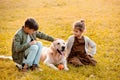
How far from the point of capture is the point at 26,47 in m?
6.12

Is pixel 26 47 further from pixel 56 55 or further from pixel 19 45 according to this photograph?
pixel 56 55

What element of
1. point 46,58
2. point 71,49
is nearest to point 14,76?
point 46,58

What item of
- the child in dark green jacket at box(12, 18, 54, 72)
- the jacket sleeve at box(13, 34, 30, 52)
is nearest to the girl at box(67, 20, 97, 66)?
the child in dark green jacket at box(12, 18, 54, 72)

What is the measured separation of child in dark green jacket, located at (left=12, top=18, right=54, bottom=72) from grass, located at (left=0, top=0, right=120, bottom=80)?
200mm

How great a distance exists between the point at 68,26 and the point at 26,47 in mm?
5529

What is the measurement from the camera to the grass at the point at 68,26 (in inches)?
249

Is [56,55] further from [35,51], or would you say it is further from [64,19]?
[64,19]

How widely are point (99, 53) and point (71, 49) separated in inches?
46.3

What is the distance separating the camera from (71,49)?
701 cm

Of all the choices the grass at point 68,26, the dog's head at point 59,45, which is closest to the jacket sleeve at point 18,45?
the grass at point 68,26

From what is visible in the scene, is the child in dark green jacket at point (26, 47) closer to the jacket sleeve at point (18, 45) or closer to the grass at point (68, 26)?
the jacket sleeve at point (18, 45)

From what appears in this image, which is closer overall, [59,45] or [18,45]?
[18,45]

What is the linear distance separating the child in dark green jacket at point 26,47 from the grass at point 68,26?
0.65ft

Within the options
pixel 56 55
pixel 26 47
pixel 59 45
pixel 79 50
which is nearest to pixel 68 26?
pixel 79 50
